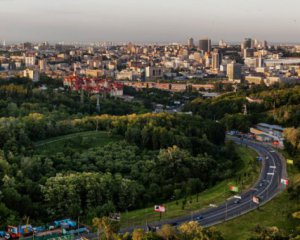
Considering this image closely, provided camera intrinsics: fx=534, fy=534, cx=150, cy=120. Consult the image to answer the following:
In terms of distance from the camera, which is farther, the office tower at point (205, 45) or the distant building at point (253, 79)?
the office tower at point (205, 45)

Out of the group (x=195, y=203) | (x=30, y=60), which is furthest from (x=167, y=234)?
(x=30, y=60)

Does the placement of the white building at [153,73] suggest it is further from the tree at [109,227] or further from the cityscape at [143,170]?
the tree at [109,227]

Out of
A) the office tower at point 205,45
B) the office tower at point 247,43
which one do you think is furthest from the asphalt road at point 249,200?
the office tower at point 247,43

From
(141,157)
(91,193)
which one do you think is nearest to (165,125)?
(141,157)

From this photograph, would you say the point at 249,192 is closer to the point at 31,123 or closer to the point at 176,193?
the point at 176,193

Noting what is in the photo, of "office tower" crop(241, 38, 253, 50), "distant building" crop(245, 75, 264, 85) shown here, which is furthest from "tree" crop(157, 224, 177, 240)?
"office tower" crop(241, 38, 253, 50)

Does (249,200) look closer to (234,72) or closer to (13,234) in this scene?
(13,234)
